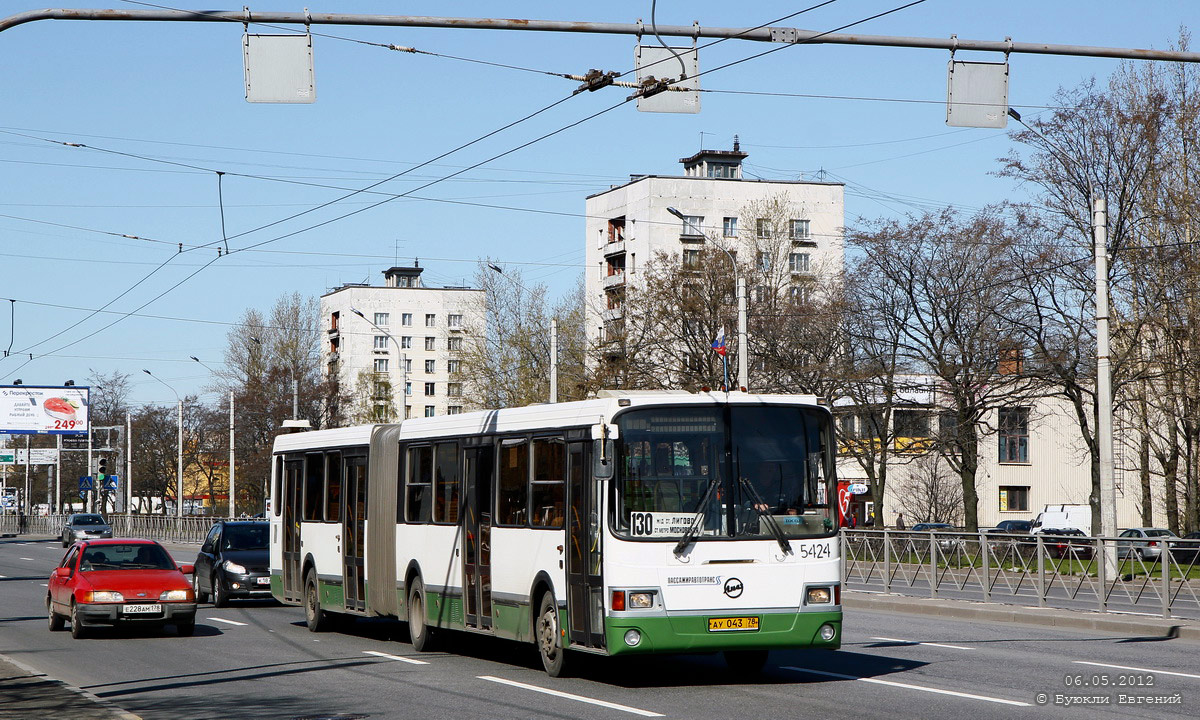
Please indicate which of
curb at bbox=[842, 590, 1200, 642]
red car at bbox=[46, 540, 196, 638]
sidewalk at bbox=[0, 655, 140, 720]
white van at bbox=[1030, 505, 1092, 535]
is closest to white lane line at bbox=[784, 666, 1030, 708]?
sidewalk at bbox=[0, 655, 140, 720]

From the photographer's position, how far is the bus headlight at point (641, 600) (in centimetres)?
1343

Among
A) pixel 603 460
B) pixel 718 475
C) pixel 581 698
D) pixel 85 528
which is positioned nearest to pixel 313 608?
pixel 603 460

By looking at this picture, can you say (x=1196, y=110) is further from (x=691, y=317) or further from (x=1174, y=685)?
(x=1174, y=685)

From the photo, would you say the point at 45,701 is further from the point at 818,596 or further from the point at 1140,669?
the point at 1140,669

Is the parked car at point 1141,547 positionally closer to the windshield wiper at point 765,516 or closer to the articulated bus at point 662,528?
the articulated bus at point 662,528

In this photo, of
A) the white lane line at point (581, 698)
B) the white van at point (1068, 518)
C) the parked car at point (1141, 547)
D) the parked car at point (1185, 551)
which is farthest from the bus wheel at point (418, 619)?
the white van at point (1068, 518)

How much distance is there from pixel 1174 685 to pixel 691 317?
37079mm

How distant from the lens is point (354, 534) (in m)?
20.5

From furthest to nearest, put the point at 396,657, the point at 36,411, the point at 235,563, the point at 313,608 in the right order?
the point at 36,411
the point at 235,563
the point at 313,608
the point at 396,657

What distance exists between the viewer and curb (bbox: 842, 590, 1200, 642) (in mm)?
20500

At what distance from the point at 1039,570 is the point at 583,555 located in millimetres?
12505

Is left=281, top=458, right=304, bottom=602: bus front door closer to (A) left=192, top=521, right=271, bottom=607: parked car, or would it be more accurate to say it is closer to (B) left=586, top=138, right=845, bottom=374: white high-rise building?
(A) left=192, top=521, right=271, bottom=607: parked car

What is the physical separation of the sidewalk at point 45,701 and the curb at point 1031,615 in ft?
45.8

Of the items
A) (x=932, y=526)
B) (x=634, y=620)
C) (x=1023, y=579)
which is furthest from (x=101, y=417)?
(x=634, y=620)
